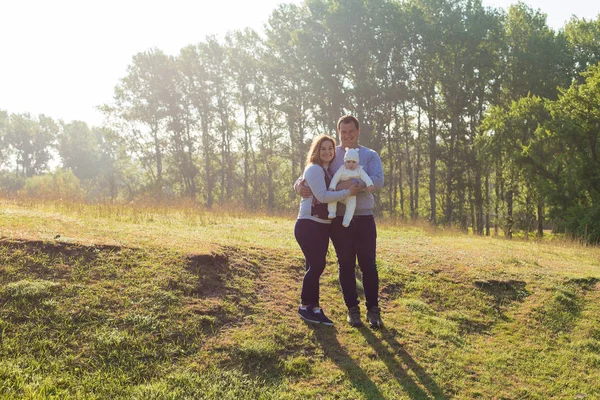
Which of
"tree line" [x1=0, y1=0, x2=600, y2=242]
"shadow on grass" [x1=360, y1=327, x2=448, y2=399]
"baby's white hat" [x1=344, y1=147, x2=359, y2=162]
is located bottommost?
"shadow on grass" [x1=360, y1=327, x2=448, y2=399]

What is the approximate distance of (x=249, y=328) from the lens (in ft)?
14.8

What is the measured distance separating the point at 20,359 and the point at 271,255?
4054 mm

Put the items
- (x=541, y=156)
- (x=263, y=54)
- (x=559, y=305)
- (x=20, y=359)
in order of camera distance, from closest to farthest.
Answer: (x=20, y=359)
(x=559, y=305)
(x=541, y=156)
(x=263, y=54)

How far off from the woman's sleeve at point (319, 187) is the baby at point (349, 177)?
0.37 feet

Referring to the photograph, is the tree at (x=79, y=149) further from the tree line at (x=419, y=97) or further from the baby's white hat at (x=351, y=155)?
the baby's white hat at (x=351, y=155)

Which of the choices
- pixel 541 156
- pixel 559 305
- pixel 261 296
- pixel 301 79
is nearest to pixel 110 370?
pixel 261 296

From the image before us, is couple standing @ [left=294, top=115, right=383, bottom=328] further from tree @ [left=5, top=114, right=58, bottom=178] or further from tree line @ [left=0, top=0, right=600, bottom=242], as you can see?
tree @ [left=5, top=114, right=58, bottom=178]

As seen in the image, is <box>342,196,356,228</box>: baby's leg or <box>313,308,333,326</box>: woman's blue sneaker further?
<box>313,308,333,326</box>: woman's blue sneaker

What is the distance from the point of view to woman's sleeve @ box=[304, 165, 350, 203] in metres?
4.29

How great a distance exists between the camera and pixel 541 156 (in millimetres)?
19281

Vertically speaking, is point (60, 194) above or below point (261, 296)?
above

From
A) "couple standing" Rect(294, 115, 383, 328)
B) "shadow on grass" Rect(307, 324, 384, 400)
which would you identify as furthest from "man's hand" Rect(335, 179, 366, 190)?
"shadow on grass" Rect(307, 324, 384, 400)

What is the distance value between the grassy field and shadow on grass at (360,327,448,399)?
0.02m

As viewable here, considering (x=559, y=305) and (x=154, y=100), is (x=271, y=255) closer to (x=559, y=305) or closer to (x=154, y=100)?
(x=559, y=305)
